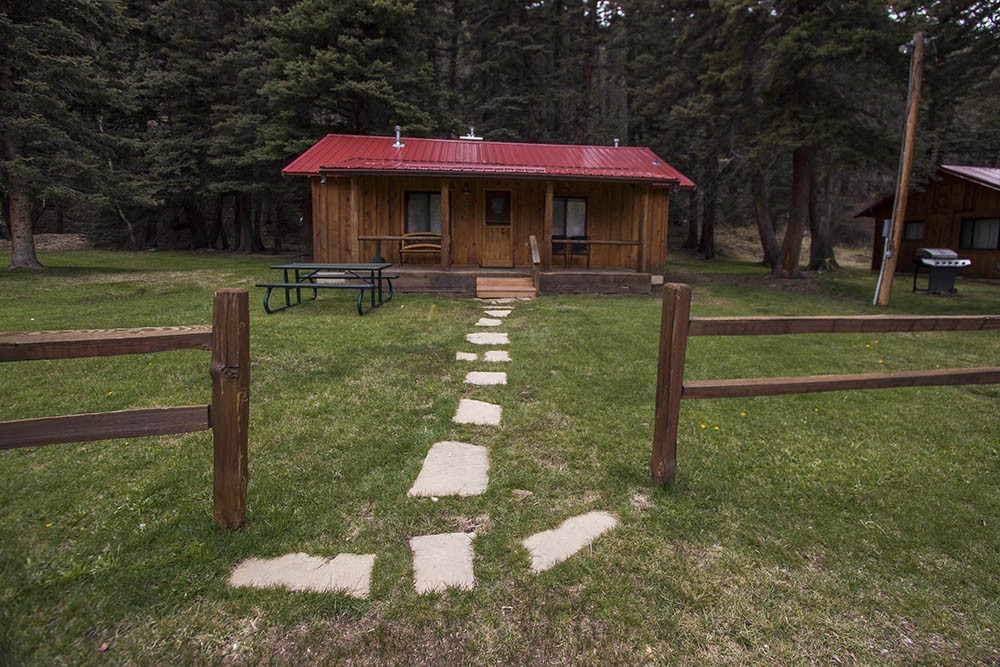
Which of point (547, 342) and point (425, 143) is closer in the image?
point (547, 342)

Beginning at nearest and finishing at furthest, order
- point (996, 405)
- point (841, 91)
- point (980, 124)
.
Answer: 1. point (996, 405)
2. point (841, 91)
3. point (980, 124)

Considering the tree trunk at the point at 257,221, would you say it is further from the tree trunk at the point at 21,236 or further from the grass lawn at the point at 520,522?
the grass lawn at the point at 520,522

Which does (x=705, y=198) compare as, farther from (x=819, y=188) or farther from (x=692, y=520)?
(x=692, y=520)

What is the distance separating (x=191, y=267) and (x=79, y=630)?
18.0 meters

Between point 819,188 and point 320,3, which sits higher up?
point 320,3

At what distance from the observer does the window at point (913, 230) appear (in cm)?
2141

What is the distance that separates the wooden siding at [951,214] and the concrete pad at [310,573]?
22329 mm

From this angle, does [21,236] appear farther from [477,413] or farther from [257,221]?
[477,413]

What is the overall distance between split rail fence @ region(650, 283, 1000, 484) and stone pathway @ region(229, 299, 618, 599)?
70cm

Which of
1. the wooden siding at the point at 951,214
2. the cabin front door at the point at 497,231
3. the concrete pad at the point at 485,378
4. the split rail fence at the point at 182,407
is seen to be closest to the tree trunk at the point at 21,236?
the cabin front door at the point at 497,231

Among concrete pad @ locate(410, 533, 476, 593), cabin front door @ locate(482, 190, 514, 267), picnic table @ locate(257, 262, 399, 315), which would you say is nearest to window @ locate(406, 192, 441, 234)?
cabin front door @ locate(482, 190, 514, 267)

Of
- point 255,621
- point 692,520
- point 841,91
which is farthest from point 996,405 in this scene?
point 841,91

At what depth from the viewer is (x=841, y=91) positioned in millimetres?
13656

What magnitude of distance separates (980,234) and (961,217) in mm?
876
